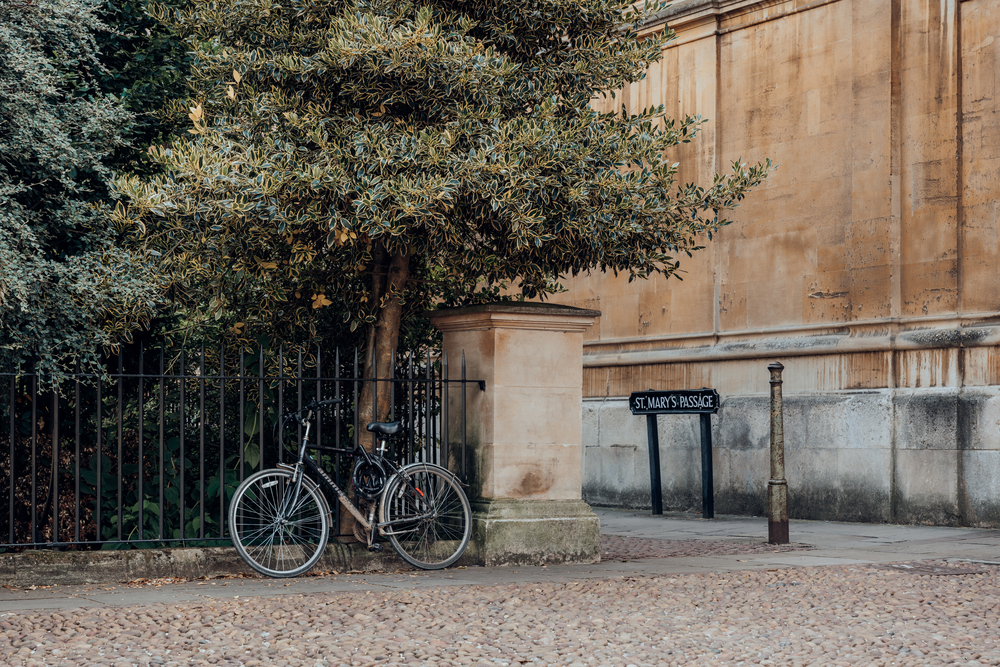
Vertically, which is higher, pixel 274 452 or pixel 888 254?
pixel 888 254

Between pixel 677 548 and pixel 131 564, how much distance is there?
489 cm

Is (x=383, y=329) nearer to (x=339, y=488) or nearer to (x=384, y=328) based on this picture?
(x=384, y=328)

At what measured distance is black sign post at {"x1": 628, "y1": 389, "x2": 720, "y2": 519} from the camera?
13.8 meters

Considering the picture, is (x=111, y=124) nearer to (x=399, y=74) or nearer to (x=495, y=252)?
(x=399, y=74)

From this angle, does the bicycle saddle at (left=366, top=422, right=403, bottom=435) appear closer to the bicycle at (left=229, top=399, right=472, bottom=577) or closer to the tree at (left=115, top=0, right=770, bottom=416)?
the bicycle at (left=229, top=399, right=472, bottom=577)

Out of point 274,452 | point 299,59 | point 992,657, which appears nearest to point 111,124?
point 299,59

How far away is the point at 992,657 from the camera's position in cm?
557

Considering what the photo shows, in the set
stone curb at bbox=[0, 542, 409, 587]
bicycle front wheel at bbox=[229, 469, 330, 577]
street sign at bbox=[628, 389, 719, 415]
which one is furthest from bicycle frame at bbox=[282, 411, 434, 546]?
street sign at bbox=[628, 389, 719, 415]

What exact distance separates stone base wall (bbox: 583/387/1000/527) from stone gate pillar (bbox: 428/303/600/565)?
5.01 meters

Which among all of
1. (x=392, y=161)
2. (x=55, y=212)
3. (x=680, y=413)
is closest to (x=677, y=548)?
(x=680, y=413)

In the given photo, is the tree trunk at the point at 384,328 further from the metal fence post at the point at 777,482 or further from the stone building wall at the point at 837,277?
the stone building wall at the point at 837,277

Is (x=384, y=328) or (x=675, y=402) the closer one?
(x=384, y=328)

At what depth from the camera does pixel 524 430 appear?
903 centimetres

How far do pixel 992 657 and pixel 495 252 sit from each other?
4757 mm
